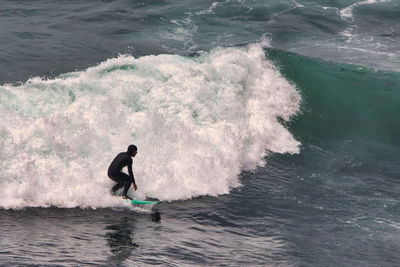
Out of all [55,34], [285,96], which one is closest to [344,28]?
[285,96]

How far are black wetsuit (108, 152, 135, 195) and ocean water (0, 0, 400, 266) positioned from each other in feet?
1.32

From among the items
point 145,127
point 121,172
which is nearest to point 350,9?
point 145,127

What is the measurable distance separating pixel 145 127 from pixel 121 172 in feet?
9.26

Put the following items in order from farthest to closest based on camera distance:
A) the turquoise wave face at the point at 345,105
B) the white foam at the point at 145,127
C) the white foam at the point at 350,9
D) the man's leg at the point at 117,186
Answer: the white foam at the point at 350,9
the turquoise wave face at the point at 345,105
the white foam at the point at 145,127
the man's leg at the point at 117,186

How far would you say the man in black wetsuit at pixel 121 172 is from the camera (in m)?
13.3

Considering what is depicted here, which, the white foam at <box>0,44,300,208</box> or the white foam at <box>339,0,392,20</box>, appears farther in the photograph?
the white foam at <box>339,0,392,20</box>

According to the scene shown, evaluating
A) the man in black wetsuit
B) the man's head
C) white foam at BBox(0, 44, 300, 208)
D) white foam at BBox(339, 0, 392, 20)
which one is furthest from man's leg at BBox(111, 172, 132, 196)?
white foam at BBox(339, 0, 392, 20)

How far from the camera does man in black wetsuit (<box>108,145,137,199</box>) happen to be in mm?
13289

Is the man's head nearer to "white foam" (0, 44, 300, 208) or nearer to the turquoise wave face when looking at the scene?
"white foam" (0, 44, 300, 208)

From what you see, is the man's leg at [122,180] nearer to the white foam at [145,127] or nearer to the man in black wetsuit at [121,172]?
the man in black wetsuit at [121,172]

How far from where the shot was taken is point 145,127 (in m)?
16.0

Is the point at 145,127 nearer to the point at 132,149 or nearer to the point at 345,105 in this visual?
the point at 132,149

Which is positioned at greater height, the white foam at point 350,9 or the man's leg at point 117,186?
the white foam at point 350,9

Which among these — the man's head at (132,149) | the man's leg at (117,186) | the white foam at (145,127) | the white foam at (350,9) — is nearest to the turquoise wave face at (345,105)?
the white foam at (145,127)
